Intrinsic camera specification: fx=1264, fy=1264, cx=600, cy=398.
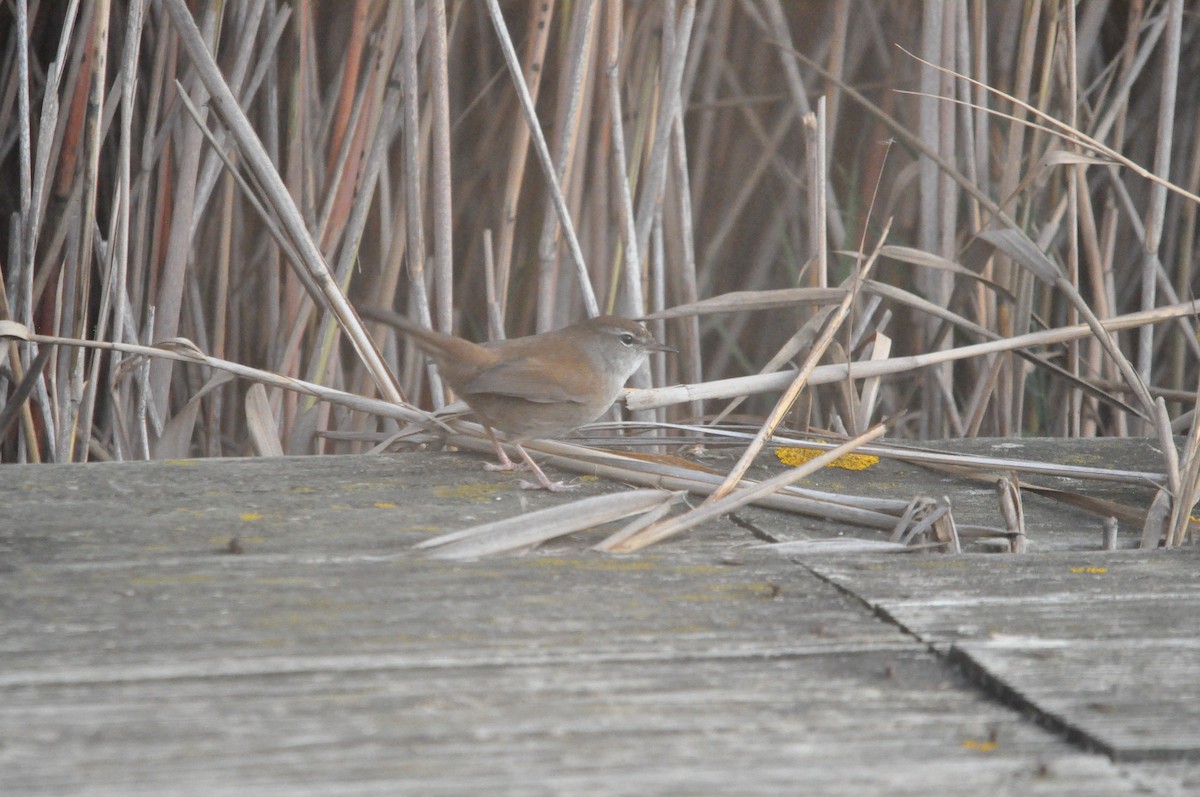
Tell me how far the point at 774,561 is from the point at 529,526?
300 millimetres

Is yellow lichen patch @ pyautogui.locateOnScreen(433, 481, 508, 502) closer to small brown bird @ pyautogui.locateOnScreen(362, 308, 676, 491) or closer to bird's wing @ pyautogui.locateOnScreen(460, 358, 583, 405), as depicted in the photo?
small brown bird @ pyautogui.locateOnScreen(362, 308, 676, 491)

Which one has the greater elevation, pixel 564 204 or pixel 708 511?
pixel 564 204

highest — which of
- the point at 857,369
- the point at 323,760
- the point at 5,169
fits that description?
the point at 5,169

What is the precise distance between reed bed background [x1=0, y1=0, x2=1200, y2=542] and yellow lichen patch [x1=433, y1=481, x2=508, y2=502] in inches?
11.7

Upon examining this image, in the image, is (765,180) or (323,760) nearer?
(323,760)

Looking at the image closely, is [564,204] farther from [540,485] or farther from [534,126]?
[540,485]

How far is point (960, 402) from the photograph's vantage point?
3.49 meters

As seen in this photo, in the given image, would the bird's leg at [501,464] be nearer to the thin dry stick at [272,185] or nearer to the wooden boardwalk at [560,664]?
the thin dry stick at [272,185]

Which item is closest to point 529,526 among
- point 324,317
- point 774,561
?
point 774,561

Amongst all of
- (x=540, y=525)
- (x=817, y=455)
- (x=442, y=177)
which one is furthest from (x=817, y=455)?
(x=442, y=177)

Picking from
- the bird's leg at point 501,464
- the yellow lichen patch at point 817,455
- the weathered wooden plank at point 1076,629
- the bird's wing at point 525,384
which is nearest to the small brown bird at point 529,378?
the bird's wing at point 525,384

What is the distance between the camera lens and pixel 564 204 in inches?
102

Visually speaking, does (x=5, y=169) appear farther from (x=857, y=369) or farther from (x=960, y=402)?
(x=960, y=402)

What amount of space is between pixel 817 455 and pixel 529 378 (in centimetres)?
61
